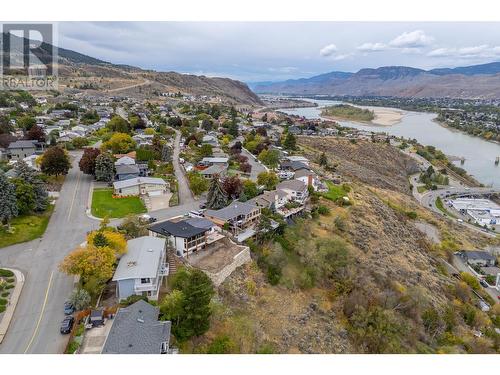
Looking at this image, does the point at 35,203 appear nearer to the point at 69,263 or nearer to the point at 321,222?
the point at 69,263

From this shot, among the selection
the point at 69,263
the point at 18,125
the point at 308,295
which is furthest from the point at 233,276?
the point at 18,125

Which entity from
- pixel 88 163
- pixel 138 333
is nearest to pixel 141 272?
pixel 138 333

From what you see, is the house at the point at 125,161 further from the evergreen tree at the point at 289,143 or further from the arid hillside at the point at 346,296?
the evergreen tree at the point at 289,143

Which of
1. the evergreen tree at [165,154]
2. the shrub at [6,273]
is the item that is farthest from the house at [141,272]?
the evergreen tree at [165,154]

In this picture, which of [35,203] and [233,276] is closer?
[233,276]

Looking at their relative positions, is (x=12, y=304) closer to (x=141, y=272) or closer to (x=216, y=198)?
(x=141, y=272)

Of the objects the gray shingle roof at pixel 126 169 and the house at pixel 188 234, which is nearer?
the house at pixel 188 234
